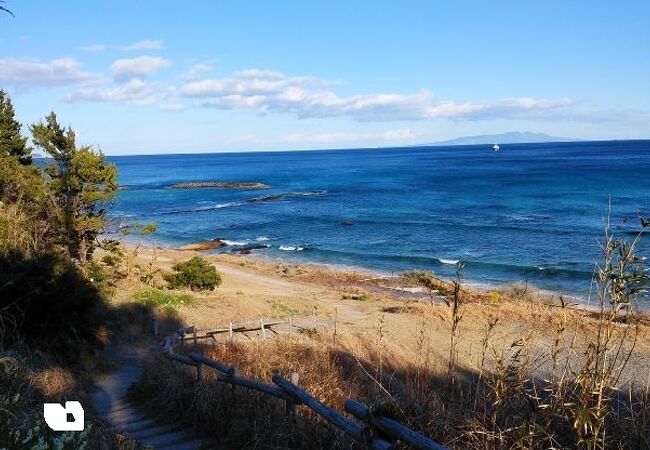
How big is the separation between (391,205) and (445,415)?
6781 centimetres

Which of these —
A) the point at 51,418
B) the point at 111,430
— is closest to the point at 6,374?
the point at 111,430

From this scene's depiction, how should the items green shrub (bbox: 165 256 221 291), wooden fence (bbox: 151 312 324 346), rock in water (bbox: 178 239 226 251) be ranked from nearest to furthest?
1. wooden fence (bbox: 151 312 324 346)
2. green shrub (bbox: 165 256 221 291)
3. rock in water (bbox: 178 239 226 251)

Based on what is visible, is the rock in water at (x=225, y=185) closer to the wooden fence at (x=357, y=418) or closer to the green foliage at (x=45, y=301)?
the green foliage at (x=45, y=301)

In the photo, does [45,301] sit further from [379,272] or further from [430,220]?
[430,220]

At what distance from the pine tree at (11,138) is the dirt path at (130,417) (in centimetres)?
2226

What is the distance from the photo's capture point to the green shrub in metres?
31.8

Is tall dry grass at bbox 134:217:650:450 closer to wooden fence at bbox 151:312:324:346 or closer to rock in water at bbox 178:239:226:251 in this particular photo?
wooden fence at bbox 151:312:324:346

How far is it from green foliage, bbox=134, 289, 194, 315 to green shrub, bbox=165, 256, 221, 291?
448 centimetres

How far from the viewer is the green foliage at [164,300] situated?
24.1 m

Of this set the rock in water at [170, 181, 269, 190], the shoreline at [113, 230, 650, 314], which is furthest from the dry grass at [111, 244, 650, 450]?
the rock in water at [170, 181, 269, 190]

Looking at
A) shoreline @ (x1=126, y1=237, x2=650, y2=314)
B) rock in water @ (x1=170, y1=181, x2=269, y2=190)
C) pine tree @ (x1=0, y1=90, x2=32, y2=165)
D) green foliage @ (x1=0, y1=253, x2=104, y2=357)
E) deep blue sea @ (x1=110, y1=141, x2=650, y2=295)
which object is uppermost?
pine tree @ (x1=0, y1=90, x2=32, y2=165)

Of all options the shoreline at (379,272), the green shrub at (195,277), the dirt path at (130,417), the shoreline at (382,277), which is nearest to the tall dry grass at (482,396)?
the dirt path at (130,417)

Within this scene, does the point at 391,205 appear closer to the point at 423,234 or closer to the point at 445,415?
the point at 423,234

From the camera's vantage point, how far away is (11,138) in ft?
110
